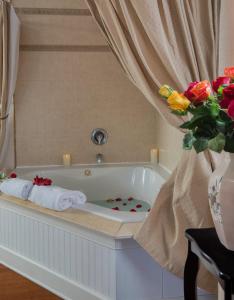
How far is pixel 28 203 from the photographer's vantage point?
3.15 meters

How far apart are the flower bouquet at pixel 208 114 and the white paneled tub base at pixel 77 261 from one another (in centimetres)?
117

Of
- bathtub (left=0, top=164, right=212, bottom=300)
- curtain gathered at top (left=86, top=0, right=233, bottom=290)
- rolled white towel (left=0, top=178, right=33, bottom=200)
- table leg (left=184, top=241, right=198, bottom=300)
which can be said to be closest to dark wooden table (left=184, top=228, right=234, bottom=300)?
table leg (left=184, top=241, right=198, bottom=300)

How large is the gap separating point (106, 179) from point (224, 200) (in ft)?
9.31

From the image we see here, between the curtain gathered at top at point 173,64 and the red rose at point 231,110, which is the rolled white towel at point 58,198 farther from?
the red rose at point 231,110

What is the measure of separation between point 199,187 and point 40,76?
234 cm

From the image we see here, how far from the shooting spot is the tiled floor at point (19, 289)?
2881 mm

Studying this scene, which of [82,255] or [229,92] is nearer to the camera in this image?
[229,92]

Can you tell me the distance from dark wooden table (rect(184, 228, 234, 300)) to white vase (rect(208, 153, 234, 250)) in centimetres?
5

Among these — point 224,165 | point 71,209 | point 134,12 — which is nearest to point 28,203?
point 71,209

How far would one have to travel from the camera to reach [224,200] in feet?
4.94

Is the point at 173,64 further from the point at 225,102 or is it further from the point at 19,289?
the point at 19,289

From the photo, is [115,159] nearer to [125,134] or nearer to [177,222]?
[125,134]

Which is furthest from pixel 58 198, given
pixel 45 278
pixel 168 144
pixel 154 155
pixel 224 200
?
pixel 154 155

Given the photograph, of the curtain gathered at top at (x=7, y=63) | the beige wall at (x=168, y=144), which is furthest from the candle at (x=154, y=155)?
the curtain gathered at top at (x=7, y=63)
